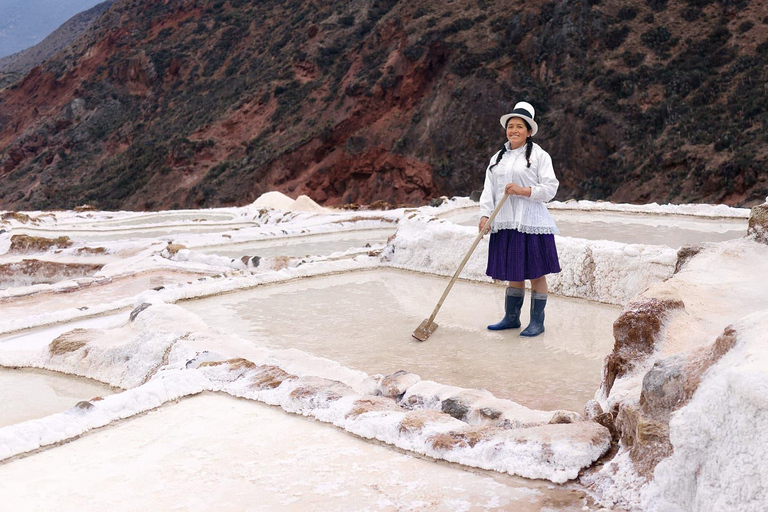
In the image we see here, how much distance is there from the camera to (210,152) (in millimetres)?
35938

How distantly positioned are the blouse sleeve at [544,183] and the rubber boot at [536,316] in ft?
2.02

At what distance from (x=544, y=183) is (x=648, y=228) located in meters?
4.71

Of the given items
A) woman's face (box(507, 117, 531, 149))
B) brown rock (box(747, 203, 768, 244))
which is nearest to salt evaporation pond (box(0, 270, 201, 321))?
woman's face (box(507, 117, 531, 149))

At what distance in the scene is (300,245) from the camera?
1148 cm

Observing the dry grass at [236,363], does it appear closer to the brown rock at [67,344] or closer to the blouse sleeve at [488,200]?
the brown rock at [67,344]

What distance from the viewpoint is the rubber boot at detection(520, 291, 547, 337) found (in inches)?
192

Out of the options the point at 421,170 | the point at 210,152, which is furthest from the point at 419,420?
the point at 210,152

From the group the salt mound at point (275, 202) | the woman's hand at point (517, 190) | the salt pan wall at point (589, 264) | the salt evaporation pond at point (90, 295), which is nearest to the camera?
the woman's hand at point (517, 190)

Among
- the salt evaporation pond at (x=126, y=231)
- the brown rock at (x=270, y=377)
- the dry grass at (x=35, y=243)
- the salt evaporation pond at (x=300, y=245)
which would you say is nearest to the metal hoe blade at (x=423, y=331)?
the brown rock at (x=270, y=377)

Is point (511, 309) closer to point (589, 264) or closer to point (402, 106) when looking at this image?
point (589, 264)

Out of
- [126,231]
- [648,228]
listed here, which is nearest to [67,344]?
[648,228]

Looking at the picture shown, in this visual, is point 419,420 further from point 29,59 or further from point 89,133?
point 29,59

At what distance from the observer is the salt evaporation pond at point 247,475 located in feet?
7.99

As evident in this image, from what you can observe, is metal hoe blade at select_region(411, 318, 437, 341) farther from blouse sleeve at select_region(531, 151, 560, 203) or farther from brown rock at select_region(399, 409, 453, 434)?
brown rock at select_region(399, 409, 453, 434)
